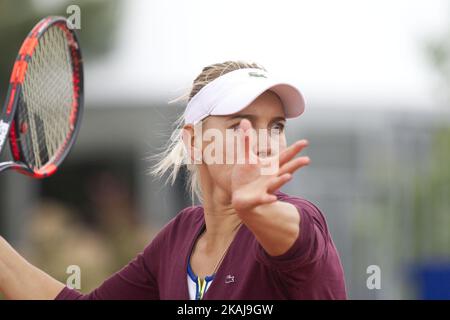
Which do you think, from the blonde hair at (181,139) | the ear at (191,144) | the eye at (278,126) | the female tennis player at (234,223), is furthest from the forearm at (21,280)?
the eye at (278,126)

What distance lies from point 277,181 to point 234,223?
0.59 metres

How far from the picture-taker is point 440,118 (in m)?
16.0

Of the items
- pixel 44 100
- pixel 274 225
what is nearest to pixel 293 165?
pixel 274 225

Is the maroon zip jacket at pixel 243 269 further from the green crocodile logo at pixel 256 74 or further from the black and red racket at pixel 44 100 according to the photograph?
the black and red racket at pixel 44 100

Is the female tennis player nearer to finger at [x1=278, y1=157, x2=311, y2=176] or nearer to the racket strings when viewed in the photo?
finger at [x1=278, y1=157, x2=311, y2=176]

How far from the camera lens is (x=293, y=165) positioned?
2963 millimetres

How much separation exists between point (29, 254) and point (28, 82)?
8.73 metres

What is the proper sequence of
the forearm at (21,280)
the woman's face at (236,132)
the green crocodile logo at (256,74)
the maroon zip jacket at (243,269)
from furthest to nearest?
1. the forearm at (21,280)
2. the green crocodile logo at (256,74)
3. the woman's face at (236,132)
4. the maroon zip jacket at (243,269)

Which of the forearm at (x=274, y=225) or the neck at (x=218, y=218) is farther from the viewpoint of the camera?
the neck at (x=218, y=218)

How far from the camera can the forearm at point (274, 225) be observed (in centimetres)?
301

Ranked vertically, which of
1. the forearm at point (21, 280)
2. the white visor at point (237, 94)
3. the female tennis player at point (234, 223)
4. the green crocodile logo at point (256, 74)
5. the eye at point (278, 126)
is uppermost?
the green crocodile logo at point (256, 74)

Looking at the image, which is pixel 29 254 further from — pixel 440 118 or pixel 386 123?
pixel 440 118
